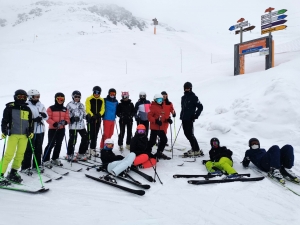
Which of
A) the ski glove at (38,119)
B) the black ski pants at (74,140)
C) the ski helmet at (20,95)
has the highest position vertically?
the ski helmet at (20,95)

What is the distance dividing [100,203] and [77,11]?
63156 mm

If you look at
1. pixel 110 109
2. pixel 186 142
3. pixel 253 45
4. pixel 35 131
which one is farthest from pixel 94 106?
pixel 253 45

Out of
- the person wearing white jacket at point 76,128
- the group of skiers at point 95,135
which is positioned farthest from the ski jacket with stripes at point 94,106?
the person wearing white jacket at point 76,128

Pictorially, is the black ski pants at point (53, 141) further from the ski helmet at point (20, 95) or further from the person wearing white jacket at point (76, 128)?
the ski helmet at point (20, 95)

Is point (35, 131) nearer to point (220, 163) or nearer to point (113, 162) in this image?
point (113, 162)

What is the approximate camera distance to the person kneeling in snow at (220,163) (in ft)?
17.0

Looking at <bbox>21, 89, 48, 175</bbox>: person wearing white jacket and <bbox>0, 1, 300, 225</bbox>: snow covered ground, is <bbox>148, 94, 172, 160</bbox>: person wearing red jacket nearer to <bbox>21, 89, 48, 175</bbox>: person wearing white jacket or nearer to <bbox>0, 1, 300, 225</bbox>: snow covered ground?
<bbox>0, 1, 300, 225</bbox>: snow covered ground

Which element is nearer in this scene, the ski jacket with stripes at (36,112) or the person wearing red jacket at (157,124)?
the ski jacket with stripes at (36,112)

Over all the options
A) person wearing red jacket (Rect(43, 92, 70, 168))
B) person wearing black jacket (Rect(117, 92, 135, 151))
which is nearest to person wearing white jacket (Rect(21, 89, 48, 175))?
person wearing red jacket (Rect(43, 92, 70, 168))

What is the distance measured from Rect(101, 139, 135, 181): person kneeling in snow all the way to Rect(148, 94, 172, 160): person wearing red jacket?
137 cm

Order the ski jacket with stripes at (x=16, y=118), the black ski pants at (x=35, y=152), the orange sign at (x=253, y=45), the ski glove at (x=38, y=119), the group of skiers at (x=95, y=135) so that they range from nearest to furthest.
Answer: the ski jacket with stripes at (x=16, y=118), the group of skiers at (x=95, y=135), the ski glove at (x=38, y=119), the black ski pants at (x=35, y=152), the orange sign at (x=253, y=45)

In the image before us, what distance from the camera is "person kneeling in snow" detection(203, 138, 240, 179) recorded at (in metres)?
5.18

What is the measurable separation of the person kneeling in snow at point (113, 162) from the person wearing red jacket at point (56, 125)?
124cm

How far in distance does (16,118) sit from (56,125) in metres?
1.10
